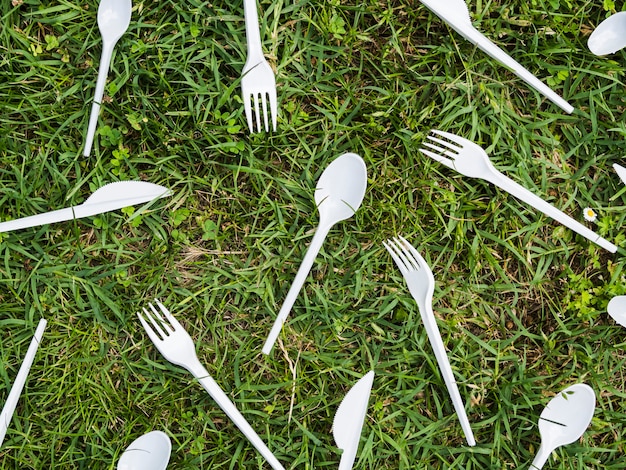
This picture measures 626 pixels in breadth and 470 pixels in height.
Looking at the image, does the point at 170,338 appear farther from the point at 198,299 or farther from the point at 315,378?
the point at 315,378

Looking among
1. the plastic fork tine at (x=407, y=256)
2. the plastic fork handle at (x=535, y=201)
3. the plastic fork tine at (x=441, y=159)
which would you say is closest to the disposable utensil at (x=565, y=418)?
the plastic fork handle at (x=535, y=201)

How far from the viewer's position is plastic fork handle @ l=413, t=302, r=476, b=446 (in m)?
Result: 1.45

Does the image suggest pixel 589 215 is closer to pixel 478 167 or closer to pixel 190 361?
pixel 478 167

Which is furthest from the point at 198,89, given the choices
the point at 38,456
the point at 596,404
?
the point at 596,404

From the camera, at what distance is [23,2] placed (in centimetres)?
147

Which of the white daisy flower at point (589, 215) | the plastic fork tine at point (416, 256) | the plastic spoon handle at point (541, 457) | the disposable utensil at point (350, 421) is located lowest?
the plastic spoon handle at point (541, 457)

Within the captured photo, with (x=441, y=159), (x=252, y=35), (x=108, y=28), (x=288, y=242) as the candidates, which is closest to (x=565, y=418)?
(x=441, y=159)

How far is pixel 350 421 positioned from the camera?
1.44 meters

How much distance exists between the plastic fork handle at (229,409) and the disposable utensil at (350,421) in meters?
0.17

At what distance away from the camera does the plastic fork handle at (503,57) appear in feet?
4.85

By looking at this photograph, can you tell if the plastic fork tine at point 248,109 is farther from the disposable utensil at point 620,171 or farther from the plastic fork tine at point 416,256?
the disposable utensil at point 620,171

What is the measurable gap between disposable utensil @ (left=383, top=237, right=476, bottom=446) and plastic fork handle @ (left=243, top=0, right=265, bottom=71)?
0.57 meters

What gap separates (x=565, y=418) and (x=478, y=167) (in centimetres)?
68

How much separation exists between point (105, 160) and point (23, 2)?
0.45 metres
